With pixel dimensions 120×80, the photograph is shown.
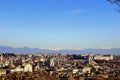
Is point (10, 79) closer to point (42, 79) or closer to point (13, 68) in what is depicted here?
point (42, 79)

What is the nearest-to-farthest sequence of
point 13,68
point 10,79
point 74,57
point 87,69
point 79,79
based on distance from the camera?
point 10,79, point 79,79, point 13,68, point 87,69, point 74,57

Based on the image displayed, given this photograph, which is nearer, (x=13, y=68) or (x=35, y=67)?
(x=13, y=68)

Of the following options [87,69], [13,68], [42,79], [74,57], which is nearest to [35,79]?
[42,79]

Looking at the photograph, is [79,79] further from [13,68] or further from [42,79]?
[13,68]

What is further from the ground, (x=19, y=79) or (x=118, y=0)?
(x=118, y=0)

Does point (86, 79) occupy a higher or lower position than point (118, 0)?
lower

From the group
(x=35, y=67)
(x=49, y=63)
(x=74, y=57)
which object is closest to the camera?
(x=35, y=67)

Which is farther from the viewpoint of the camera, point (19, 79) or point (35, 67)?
point (35, 67)

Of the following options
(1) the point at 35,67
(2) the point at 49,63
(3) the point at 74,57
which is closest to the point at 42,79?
(1) the point at 35,67

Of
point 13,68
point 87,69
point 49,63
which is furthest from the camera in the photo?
point 49,63
